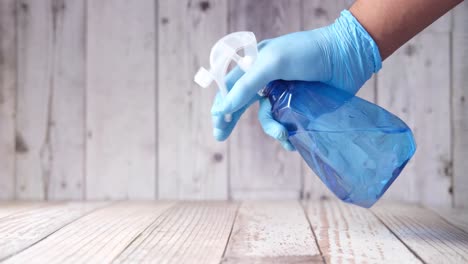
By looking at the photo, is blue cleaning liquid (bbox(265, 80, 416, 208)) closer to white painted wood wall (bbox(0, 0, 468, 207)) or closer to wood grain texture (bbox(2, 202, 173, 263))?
wood grain texture (bbox(2, 202, 173, 263))

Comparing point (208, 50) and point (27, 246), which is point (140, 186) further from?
point (27, 246)

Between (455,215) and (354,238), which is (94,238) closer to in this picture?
(354,238)

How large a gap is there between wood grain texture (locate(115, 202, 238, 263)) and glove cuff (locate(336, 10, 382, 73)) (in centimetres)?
44

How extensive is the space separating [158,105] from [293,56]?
64 cm

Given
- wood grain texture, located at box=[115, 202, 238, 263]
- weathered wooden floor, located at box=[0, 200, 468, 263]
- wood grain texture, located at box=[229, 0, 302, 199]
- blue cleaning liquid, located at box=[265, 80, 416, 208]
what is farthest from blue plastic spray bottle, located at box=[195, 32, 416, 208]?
wood grain texture, located at box=[229, 0, 302, 199]

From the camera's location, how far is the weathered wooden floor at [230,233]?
80cm

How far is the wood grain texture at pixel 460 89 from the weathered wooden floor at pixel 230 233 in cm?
22

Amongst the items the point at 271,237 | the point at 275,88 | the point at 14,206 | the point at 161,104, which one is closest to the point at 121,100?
the point at 161,104

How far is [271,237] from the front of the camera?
94cm

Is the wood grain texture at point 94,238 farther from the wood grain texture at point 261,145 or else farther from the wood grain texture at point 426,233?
the wood grain texture at point 426,233

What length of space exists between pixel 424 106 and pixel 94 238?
1.01 m

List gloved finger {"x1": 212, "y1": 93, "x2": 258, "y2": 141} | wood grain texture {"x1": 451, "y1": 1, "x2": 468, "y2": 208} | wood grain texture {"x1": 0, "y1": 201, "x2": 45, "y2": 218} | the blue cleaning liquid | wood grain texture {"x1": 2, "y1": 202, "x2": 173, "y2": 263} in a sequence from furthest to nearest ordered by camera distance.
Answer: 1. wood grain texture {"x1": 451, "y1": 1, "x2": 468, "y2": 208}
2. wood grain texture {"x1": 0, "y1": 201, "x2": 45, "y2": 218}
3. gloved finger {"x1": 212, "y1": 93, "x2": 258, "y2": 141}
4. the blue cleaning liquid
5. wood grain texture {"x1": 2, "y1": 202, "x2": 173, "y2": 263}

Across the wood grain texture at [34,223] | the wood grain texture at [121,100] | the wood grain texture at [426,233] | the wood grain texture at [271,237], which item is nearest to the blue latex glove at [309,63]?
the wood grain texture at [271,237]

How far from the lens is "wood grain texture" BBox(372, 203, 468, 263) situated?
31.8 inches
